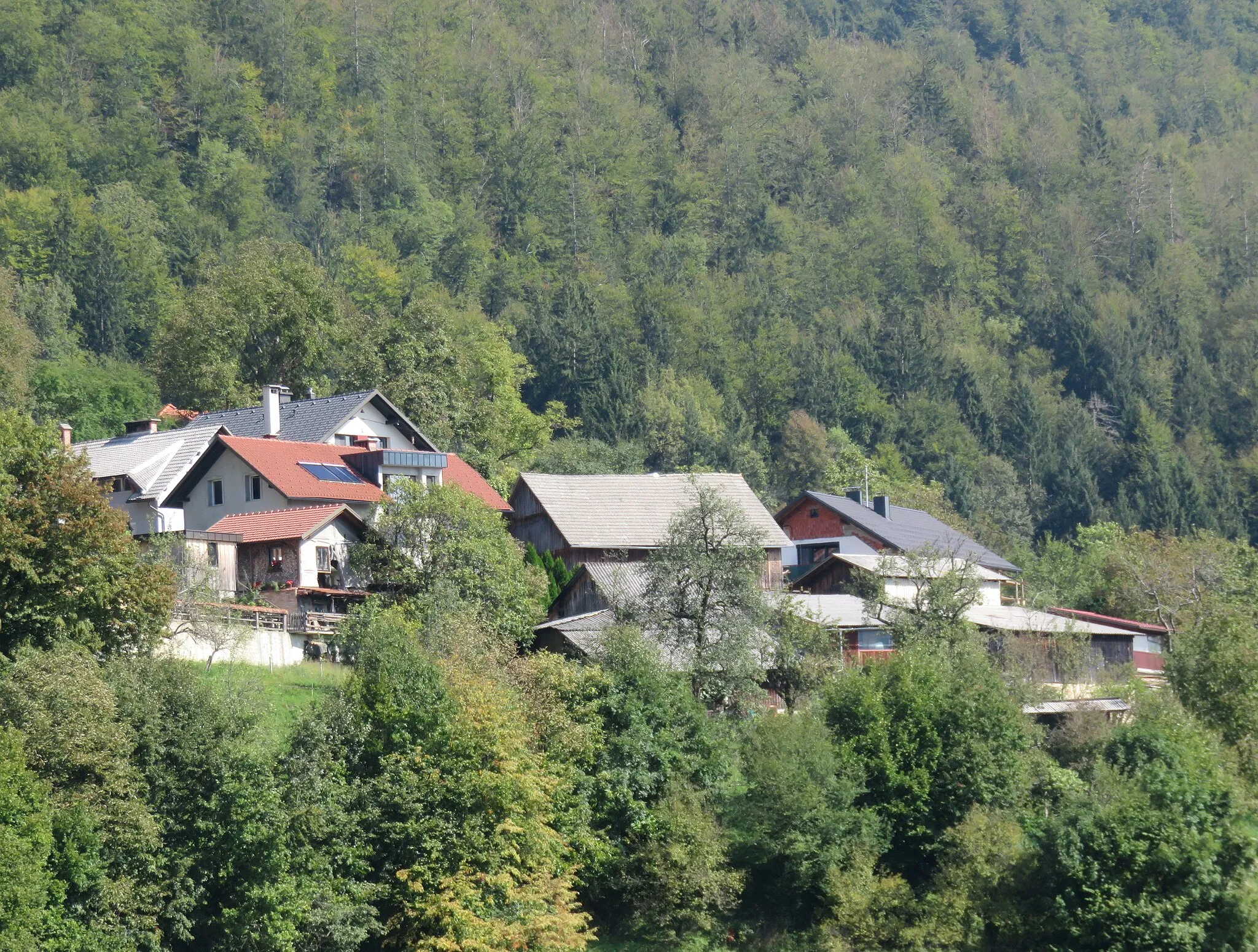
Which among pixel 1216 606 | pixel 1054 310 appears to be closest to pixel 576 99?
pixel 1054 310

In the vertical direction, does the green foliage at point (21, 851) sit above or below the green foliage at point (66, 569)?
below

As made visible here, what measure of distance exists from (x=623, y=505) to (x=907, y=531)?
17.0m

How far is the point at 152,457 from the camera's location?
50406 millimetres

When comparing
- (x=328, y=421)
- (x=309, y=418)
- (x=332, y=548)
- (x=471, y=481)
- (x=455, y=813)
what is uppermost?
(x=309, y=418)

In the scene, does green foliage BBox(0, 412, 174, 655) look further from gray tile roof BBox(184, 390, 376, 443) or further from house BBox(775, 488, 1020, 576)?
house BBox(775, 488, 1020, 576)

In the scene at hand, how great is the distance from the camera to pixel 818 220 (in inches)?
5458

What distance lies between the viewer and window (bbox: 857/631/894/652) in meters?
47.6

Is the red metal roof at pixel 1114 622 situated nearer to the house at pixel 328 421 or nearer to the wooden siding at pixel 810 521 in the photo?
the wooden siding at pixel 810 521

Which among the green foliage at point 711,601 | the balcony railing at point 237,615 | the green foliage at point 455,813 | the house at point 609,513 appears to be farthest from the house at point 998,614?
the balcony railing at point 237,615

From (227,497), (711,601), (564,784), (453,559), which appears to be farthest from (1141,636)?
(227,497)

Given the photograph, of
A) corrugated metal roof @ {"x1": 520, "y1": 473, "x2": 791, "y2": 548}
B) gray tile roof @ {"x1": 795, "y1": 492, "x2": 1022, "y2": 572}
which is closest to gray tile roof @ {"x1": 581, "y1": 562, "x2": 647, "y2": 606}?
corrugated metal roof @ {"x1": 520, "y1": 473, "x2": 791, "y2": 548}

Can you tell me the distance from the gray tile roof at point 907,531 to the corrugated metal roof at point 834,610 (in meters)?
9.88

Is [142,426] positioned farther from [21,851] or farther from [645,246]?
[645,246]

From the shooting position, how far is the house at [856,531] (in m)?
63.4
